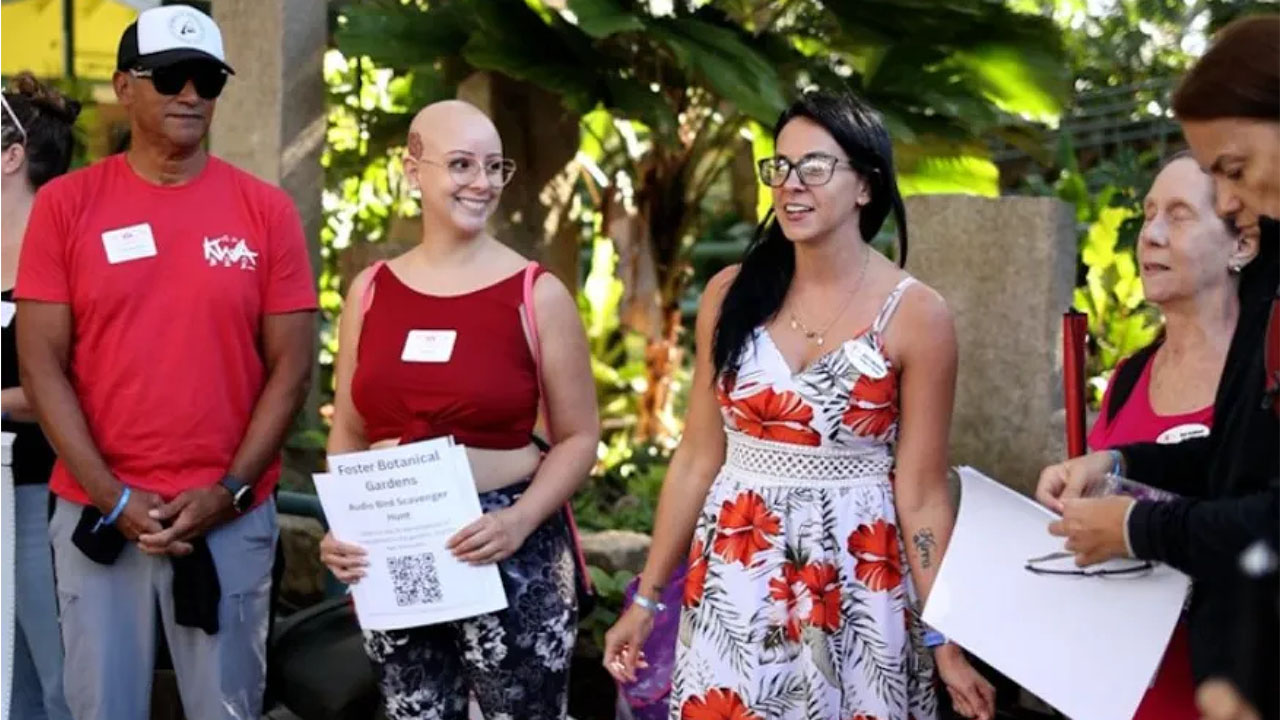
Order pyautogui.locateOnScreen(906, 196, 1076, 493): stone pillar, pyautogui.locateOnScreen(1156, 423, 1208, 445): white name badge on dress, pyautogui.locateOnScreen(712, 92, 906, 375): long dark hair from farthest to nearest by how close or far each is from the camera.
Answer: pyautogui.locateOnScreen(906, 196, 1076, 493): stone pillar, pyautogui.locateOnScreen(712, 92, 906, 375): long dark hair, pyautogui.locateOnScreen(1156, 423, 1208, 445): white name badge on dress

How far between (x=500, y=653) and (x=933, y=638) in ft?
3.04

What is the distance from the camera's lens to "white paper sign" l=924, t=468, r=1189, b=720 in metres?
2.66

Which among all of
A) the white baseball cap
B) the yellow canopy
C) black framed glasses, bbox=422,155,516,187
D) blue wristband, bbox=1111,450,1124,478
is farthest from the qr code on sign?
the yellow canopy

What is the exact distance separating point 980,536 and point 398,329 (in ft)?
4.52

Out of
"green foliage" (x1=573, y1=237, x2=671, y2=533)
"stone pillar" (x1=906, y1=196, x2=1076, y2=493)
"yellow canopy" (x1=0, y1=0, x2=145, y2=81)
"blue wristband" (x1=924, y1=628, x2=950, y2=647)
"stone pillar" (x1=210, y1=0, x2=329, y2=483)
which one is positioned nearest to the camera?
"blue wristband" (x1=924, y1=628, x2=950, y2=647)

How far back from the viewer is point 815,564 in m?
3.16

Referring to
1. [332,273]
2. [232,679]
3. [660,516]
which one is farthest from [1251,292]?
[332,273]

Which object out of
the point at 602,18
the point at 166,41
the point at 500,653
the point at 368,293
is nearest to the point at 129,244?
the point at 166,41

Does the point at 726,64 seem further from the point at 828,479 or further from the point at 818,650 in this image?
the point at 818,650

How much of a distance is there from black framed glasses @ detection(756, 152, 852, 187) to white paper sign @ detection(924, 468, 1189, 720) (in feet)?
2.22

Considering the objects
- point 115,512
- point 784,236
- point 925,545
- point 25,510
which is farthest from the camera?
point 25,510

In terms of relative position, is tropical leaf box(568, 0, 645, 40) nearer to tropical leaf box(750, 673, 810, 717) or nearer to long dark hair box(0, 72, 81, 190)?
long dark hair box(0, 72, 81, 190)

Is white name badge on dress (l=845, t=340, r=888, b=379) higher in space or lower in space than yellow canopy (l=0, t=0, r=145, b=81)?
lower

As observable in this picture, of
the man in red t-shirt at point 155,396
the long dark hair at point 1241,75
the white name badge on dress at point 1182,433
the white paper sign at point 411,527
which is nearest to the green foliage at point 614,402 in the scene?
the man in red t-shirt at point 155,396
